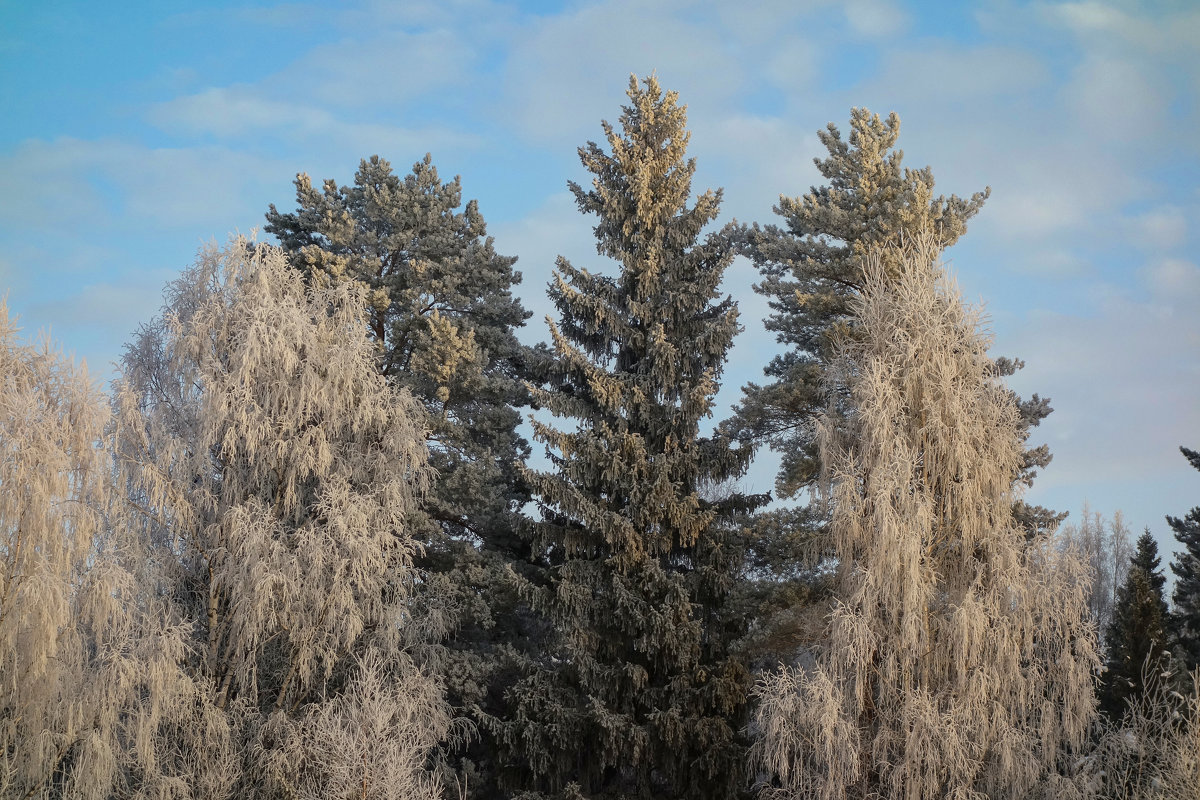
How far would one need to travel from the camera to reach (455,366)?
2258 cm

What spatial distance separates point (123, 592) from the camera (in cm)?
1698

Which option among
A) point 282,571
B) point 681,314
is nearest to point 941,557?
point 681,314

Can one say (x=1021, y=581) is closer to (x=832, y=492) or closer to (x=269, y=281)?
(x=832, y=492)

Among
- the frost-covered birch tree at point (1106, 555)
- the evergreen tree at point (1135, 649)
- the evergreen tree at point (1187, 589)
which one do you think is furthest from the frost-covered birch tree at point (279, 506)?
the frost-covered birch tree at point (1106, 555)

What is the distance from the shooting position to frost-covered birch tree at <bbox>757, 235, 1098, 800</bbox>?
15.8 m

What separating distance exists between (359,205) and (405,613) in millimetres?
10900

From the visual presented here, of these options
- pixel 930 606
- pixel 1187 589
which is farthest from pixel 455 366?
pixel 1187 589

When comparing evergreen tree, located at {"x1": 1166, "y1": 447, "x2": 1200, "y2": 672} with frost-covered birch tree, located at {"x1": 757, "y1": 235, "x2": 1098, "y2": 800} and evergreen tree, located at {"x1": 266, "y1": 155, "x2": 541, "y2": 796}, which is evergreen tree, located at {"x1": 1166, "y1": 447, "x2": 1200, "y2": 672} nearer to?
frost-covered birch tree, located at {"x1": 757, "y1": 235, "x2": 1098, "y2": 800}

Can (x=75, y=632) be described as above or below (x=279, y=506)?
below

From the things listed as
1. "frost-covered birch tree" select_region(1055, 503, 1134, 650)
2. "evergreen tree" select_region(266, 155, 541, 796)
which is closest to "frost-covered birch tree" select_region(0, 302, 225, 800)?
"evergreen tree" select_region(266, 155, 541, 796)

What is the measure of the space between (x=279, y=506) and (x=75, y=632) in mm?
4642

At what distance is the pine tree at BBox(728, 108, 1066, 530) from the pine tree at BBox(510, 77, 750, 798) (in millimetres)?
1189

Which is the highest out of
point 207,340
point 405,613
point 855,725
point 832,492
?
point 207,340

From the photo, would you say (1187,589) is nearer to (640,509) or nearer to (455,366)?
(640,509)
